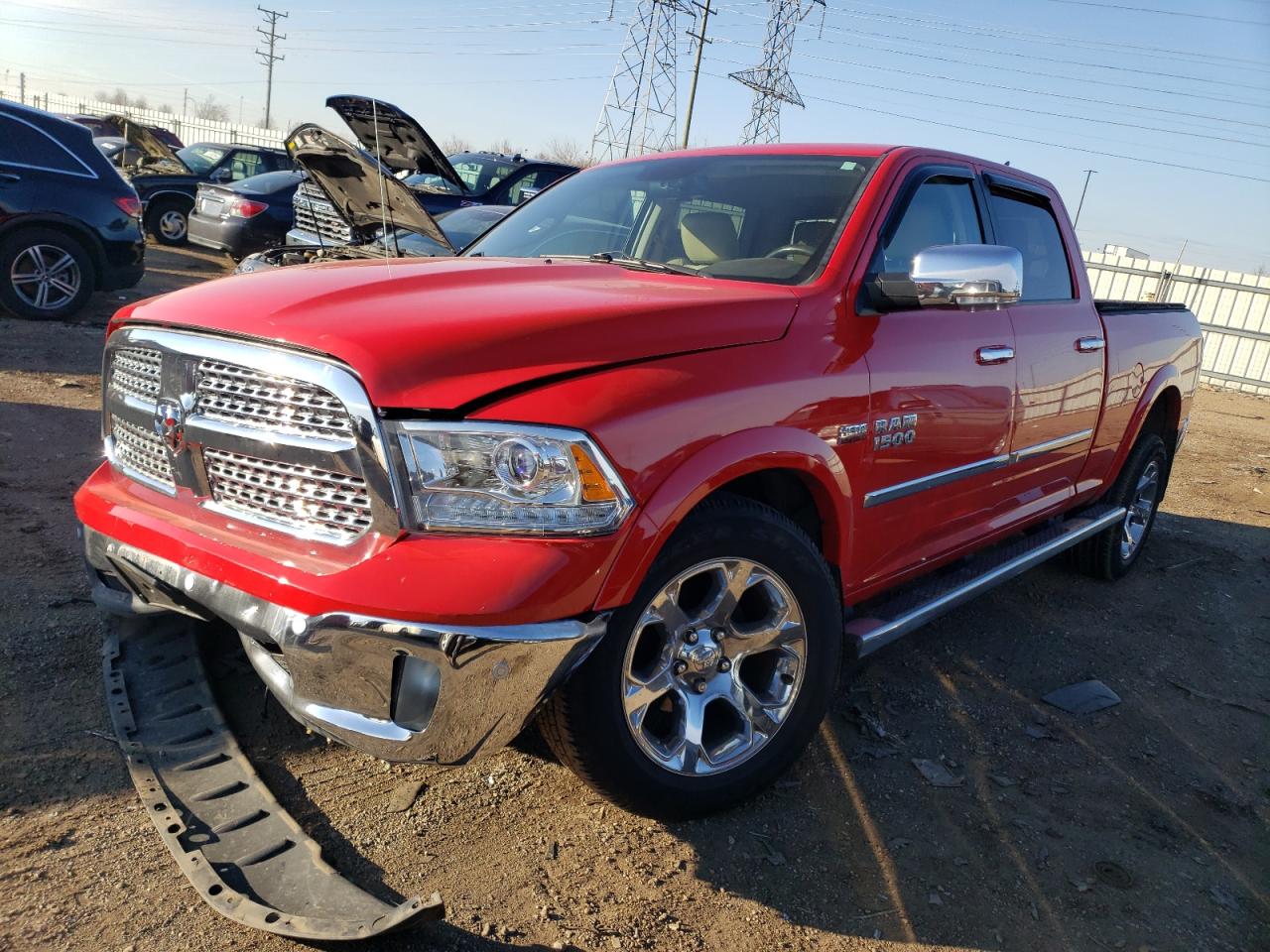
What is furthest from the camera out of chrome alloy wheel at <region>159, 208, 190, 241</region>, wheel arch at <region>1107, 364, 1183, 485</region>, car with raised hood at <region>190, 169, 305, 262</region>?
chrome alloy wheel at <region>159, 208, 190, 241</region>

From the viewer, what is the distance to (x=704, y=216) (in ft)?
10.8

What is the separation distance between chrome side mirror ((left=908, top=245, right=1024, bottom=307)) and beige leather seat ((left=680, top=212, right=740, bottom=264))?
61cm

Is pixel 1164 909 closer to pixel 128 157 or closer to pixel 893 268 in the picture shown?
pixel 893 268

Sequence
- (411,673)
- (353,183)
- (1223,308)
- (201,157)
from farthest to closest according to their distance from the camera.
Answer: (1223,308), (201,157), (353,183), (411,673)

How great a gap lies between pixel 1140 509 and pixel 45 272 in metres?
8.55

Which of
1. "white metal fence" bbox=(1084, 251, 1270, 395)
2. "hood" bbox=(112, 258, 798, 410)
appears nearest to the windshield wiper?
"hood" bbox=(112, 258, 798, 410)

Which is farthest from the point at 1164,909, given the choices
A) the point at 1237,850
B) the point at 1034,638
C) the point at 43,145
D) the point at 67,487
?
the point at 43,145

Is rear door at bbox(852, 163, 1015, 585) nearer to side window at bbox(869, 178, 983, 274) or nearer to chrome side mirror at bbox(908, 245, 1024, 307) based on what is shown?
side window at bbox(869, 178, 983, 274)

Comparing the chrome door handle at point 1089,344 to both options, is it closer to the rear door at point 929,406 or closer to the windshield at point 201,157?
the rear door at point 929,406

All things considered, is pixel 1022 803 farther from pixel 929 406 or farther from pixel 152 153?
pixel 152 153

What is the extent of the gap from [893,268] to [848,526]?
0.90 m

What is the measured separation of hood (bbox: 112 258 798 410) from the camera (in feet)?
6.60

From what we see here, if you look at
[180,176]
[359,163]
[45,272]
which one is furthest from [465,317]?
[180,176]

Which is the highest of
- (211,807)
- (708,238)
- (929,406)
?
(708,238)
